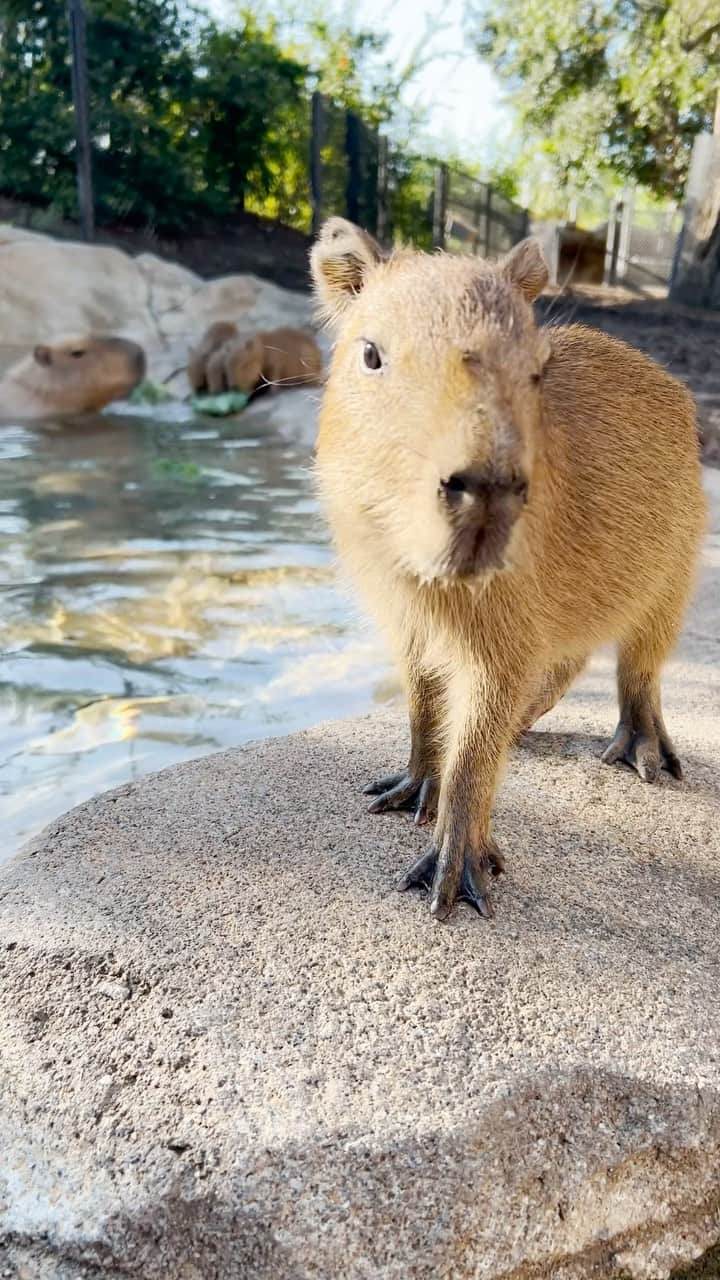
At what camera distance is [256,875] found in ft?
6.86

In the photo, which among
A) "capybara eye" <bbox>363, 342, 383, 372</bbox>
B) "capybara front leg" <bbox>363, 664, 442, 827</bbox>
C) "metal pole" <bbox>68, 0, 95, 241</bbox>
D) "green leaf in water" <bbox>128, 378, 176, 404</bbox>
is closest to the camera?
"capybara eye" <bbox>363, 342, 383, 372</bbox>

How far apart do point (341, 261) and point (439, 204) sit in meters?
13.4

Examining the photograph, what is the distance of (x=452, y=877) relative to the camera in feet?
6.47

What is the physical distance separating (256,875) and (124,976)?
372 mm

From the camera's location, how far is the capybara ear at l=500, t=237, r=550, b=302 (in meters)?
1.78

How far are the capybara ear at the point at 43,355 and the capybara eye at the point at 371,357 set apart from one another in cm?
832

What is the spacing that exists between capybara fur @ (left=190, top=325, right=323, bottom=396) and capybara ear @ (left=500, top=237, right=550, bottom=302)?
7.57 metres

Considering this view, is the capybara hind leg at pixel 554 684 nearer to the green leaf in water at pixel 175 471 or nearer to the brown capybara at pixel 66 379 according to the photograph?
the green leaf in water at pixel 175 471

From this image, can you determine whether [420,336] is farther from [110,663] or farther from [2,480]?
[2,480]

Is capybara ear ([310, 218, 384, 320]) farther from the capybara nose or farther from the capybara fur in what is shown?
the capybara fur

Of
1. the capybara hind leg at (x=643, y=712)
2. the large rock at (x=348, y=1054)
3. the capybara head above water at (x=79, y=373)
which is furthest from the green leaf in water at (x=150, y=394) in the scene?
the large rock at (x=348, y=1054)

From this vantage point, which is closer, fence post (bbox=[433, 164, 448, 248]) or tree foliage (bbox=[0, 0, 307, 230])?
tree foliage (bbox=[0, 0, 307, 230])

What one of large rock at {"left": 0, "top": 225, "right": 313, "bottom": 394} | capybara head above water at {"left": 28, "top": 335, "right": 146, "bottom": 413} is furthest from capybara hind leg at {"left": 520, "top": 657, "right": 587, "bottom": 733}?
large rock at {"left": 0, "top": 225, "right": 313, "bottom": 394}

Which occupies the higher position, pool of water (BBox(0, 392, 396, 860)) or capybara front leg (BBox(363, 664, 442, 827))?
capybara front leg (BBox(363, 664, 442, 827))
